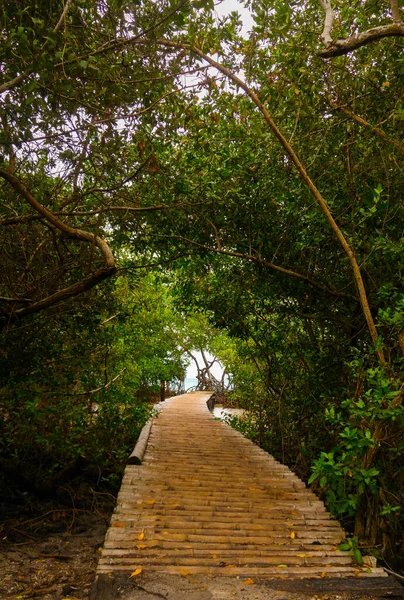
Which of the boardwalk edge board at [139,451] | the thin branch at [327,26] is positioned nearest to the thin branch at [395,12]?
the thin branch at [327,26]

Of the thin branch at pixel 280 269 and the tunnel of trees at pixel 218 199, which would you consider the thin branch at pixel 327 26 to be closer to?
the tunnel of trees at pixel 218 199

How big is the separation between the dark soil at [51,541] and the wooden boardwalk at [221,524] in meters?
0.75

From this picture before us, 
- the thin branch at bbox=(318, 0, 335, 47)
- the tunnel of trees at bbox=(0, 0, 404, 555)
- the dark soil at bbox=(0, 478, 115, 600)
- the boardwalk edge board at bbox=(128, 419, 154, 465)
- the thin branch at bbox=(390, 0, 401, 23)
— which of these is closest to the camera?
the thin branch at bbox=(390, 0, 401, 23)

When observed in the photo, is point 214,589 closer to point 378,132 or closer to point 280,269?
point 280,269

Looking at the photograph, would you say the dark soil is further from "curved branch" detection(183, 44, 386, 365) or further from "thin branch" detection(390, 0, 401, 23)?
"thin branch" detection(390, 0, 401, 23)

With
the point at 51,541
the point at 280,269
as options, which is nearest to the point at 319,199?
the point at 280,269

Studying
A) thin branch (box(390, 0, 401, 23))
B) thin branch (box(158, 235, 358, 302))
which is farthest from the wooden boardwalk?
thin branch (box(390, 0, 401, 23))

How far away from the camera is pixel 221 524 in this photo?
4.50m

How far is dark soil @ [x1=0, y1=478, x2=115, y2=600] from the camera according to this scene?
420 centimetres

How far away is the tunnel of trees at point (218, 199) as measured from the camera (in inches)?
154

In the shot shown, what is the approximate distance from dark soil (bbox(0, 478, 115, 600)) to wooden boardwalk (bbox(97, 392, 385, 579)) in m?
0.75

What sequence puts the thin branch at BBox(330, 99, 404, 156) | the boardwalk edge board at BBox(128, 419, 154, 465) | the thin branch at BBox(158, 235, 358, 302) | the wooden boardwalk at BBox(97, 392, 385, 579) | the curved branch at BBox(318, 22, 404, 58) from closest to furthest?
the curved branch at BBox(318, 22, 404, 58), the wooden boardwalk at BBox(97, 392, 385, 579), the thin branch at BBox(330, 99, 404, 156), the thin branch at BBox(158, 235, 358, 302), the boardwalk edge board at BBox(128, 419, 154, 465)

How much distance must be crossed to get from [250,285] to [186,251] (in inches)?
56.6

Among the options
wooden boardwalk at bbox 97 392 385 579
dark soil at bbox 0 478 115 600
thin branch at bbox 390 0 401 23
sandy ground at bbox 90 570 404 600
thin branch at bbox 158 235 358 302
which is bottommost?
dark soil at bbox 0 478 115 600
